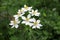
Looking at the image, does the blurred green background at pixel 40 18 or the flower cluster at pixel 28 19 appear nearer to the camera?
the flower cluster at pixel 28 19

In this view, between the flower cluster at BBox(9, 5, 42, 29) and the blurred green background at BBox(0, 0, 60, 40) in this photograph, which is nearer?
the flower cluster at BBox(9, 5, 42, 29)

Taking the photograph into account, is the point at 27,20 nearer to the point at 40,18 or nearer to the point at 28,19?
the point at 28,19

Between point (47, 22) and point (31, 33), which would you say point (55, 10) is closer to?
point (47, 22)

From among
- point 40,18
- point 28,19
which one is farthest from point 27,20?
point 40,18

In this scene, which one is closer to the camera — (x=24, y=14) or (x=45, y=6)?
(x=24, y=14)

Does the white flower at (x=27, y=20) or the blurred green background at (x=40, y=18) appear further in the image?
the blurred green background at (x=40, y=18)

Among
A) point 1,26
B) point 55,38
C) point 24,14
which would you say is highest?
point 24,14

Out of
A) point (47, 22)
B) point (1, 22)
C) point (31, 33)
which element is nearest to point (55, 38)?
point (47, 22)

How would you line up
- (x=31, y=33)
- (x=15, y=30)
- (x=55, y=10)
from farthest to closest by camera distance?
(x=55, y=10) < (x=15, y=30) < (x=31, y=33)
